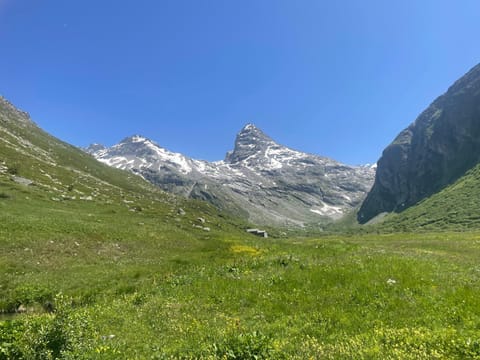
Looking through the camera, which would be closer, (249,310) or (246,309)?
(249,310)

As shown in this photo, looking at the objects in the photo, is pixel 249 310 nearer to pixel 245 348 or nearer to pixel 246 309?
pixel 246 309

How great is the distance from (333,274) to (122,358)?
12.5 metres

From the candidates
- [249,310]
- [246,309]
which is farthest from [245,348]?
[246,309]

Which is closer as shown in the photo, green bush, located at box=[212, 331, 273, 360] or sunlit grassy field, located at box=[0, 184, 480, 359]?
green bush, located at box=[212, 331, 273, 360]

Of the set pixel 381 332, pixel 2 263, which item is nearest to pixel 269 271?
pixel 381 332

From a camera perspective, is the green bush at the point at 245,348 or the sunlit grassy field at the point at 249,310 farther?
the sunlit grassy field at the point at 249,310

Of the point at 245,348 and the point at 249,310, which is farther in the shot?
the point at 249,310

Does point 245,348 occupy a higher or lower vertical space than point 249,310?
higher

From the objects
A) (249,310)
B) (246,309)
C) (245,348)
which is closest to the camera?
(245,348)

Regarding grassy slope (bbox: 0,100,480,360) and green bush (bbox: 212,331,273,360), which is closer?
green bush (bbox: 212,331,273,360)

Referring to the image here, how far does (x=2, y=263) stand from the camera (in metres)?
28.4

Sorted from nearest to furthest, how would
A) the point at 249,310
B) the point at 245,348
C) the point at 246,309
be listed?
the point at 245,348 → the point at 249,310 → the point at 246,309

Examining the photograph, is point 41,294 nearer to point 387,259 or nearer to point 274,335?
point 274,335

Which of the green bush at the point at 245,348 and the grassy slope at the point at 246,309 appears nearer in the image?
the green bush at the point at 245,348
